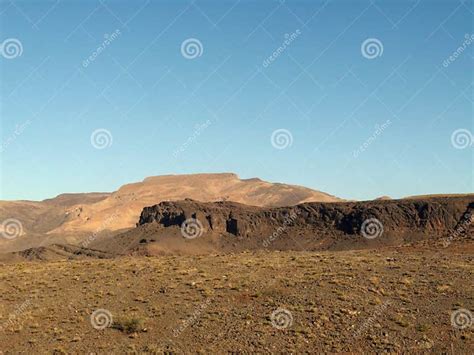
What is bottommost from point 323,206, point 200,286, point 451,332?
point 451,332

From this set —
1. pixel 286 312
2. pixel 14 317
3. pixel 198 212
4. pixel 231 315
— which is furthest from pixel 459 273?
pixel 198 212

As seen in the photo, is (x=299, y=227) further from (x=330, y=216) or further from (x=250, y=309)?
(x=250, y=309)

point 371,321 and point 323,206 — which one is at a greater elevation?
point 323,206

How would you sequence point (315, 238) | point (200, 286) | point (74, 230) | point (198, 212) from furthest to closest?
point (74, 230), point (198, 212), point (315, 238), point (200, 286)

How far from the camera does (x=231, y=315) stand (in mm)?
24609

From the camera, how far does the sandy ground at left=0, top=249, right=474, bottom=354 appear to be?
2194 centimetres

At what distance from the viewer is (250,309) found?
25.2 metres

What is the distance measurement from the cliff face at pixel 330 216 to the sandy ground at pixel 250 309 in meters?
46.9

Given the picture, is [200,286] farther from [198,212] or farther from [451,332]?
[198,212]

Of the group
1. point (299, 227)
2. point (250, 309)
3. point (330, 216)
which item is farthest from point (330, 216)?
point (250, 309)

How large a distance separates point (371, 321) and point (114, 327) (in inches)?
451

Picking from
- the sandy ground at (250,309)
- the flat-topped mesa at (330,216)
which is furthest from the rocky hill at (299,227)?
the sandy ground at (250,309)

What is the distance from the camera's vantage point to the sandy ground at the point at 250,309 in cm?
2194

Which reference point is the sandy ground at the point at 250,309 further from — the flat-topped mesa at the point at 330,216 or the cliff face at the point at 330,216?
the flat-topped mesa at the point at 330,216
